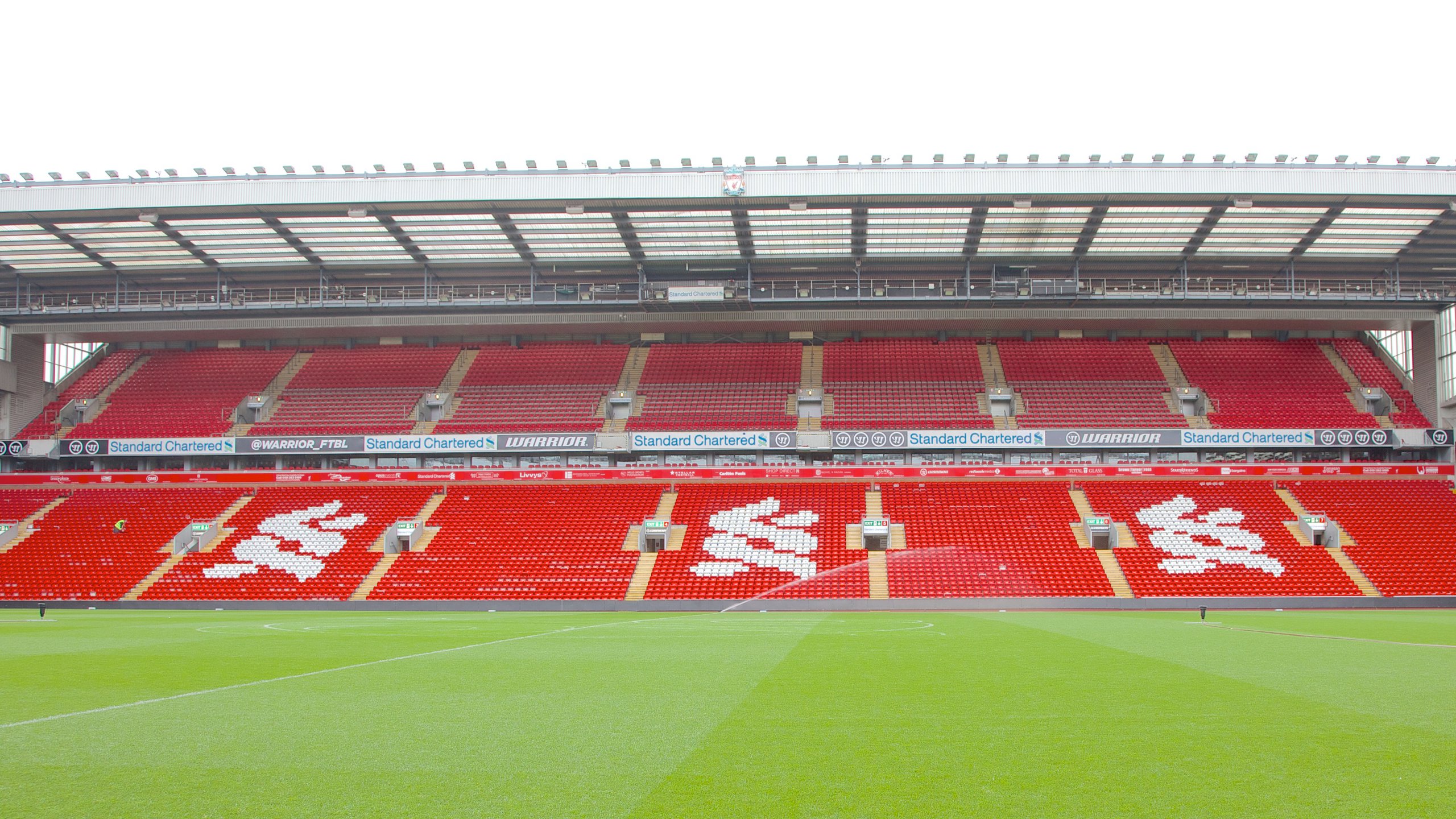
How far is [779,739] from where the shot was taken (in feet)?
24.2

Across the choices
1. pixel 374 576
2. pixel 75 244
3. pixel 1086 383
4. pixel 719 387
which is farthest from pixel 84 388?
pixel 1086 383

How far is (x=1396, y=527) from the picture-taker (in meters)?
36.5

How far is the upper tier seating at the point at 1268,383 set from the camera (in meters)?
42.4

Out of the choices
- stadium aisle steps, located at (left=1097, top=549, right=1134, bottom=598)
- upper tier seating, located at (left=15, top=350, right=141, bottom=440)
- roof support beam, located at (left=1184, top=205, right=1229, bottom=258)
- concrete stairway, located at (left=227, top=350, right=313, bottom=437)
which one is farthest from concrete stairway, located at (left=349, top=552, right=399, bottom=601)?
roof support beam, located at (left=1184, top=205, right=1229, bottom=258)

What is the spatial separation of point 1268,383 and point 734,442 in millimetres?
25956

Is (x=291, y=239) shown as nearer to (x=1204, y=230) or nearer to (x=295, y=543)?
(x=295, y=543)

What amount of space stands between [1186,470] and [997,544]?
11081 millimetres

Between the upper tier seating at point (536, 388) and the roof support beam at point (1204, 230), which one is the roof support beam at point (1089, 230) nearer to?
the roof support beam at point (1204, 230)

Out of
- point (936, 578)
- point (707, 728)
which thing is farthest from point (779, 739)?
point (936, 578)

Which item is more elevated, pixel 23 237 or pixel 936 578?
pixel 23 237

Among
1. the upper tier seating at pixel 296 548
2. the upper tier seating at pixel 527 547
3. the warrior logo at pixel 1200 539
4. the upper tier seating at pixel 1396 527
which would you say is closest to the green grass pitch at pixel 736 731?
the upper tier seating at pixel 527 547

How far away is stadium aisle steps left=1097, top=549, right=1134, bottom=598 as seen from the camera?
3281 centimetres

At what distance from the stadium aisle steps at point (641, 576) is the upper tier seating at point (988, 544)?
349 inches

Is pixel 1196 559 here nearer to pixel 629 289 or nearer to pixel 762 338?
pixel 762 338
